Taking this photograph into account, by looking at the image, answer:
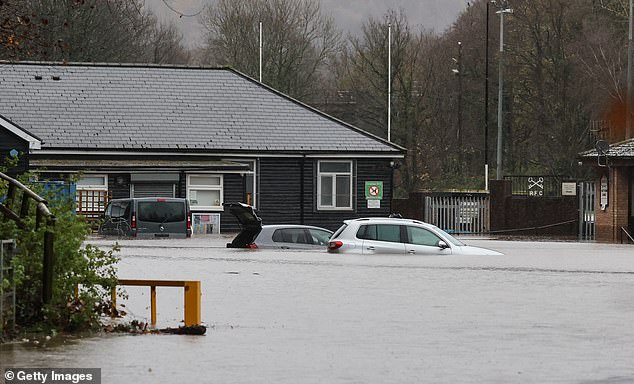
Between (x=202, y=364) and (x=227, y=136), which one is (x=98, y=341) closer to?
(x=202, y=364)

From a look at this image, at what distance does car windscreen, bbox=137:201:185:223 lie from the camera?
150 feet

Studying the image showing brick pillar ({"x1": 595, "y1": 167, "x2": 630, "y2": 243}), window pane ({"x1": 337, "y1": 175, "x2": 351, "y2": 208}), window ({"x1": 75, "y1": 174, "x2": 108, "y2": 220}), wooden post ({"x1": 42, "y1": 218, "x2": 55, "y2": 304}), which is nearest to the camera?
wooden post ({"x1": 42, "y1": 218, "x2": 55, "y2": 304})

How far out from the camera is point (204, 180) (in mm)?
54125

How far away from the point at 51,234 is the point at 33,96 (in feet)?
125

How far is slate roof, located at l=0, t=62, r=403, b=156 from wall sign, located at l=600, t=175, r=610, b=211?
24.8 ft

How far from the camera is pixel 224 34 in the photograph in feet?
298

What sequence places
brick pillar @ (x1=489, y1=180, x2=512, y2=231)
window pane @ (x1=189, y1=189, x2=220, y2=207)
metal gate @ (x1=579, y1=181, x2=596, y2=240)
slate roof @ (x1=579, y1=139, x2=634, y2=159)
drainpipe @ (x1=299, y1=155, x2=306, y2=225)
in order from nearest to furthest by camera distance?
slate roof @ (x1=579, y1=139, x2=634, y2=159) < window pane @ (x1=189, y1=189, x2=220, y2=207) < drainpipe @ (x1=299, y1=155, x2=306, y2=225) < metal gate @ (x1=579, y1=181, x2=596, y2=240) < brick pillar @ (x1=489, y1=180, x2=512, y2=231)

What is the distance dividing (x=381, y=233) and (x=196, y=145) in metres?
21.9

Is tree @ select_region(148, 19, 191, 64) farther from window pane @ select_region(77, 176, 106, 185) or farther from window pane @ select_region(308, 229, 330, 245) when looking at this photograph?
window pane @ select_region(308, 229, 330, 245)

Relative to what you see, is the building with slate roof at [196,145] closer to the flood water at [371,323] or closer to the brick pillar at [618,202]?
the brick pillar at [618,202]

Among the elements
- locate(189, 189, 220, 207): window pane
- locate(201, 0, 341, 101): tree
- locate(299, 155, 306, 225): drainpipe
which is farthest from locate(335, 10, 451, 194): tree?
locate(189, 189, 220, 207): window pane

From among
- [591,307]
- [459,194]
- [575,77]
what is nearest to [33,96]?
[459,194]

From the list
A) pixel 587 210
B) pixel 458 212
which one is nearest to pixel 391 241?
pixel 587 210

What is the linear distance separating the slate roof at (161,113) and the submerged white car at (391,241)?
2119 centimetres
